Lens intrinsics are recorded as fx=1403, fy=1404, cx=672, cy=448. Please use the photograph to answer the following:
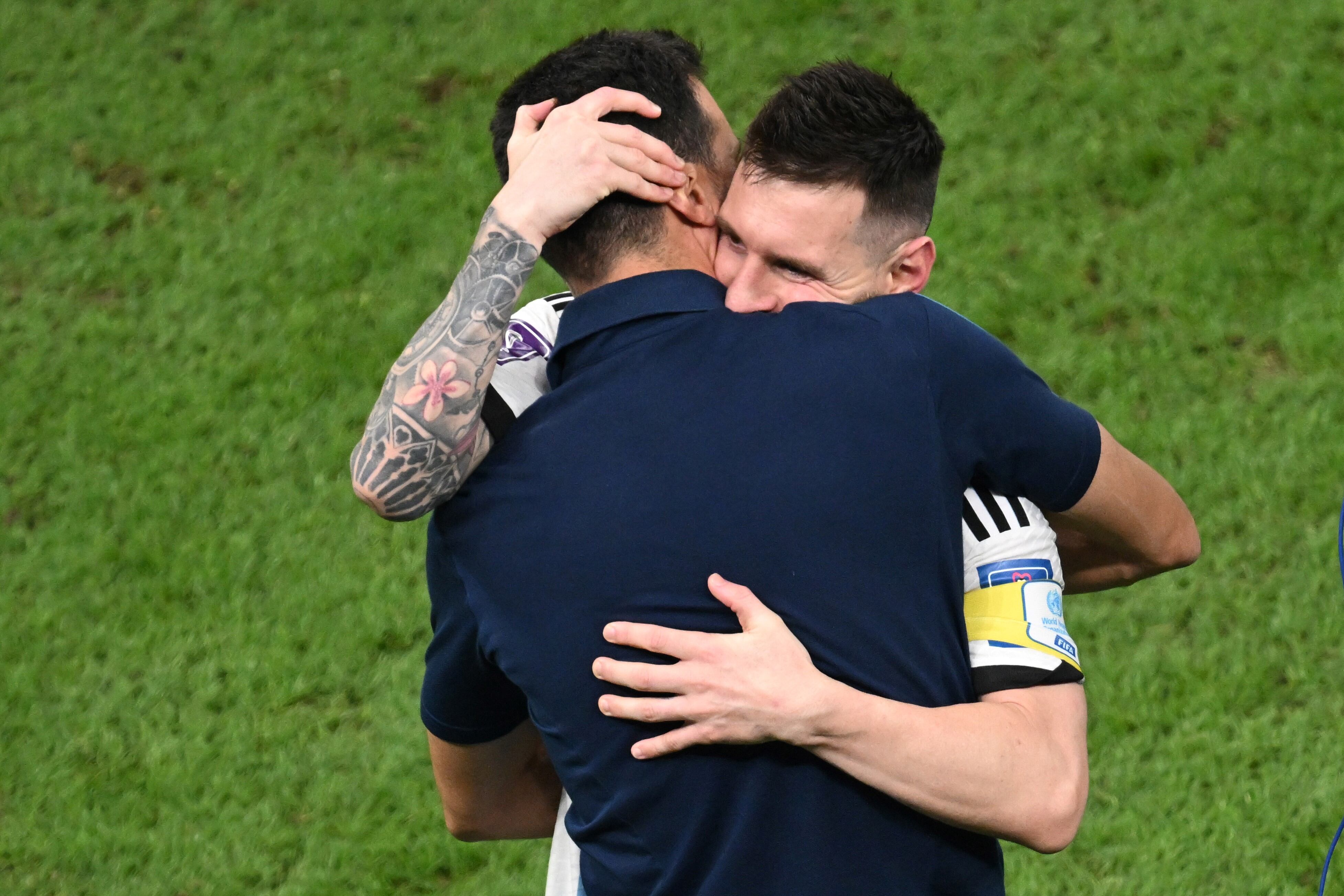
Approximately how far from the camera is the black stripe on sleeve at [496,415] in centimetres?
254

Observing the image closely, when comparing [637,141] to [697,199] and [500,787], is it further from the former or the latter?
[500,787]

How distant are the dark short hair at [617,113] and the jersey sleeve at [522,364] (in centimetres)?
16

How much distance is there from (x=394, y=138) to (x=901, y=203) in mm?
5960

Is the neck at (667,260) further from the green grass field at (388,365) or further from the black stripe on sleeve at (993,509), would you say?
the green grass field at (388,365)

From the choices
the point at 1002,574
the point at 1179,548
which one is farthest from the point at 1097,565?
the point at 1002,574

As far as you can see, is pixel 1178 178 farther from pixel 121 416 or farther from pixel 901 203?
pixel 121 416

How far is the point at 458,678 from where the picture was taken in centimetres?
290

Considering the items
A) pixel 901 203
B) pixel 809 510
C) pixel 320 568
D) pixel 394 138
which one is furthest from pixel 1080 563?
pixel 394 138

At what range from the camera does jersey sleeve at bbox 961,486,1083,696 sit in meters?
2.56

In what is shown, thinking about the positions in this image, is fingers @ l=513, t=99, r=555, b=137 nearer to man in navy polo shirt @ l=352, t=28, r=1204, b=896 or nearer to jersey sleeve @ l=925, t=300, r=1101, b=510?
man in navy polo shirt @ l=352, t=28, r=1204, b=896

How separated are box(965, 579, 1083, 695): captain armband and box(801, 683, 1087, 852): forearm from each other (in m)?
0.06

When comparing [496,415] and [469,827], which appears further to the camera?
[469,827]

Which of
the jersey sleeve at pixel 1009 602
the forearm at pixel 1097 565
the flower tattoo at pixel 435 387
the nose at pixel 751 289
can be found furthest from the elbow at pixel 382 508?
the forearm at pixel 1097 565

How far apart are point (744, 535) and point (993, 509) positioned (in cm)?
58
